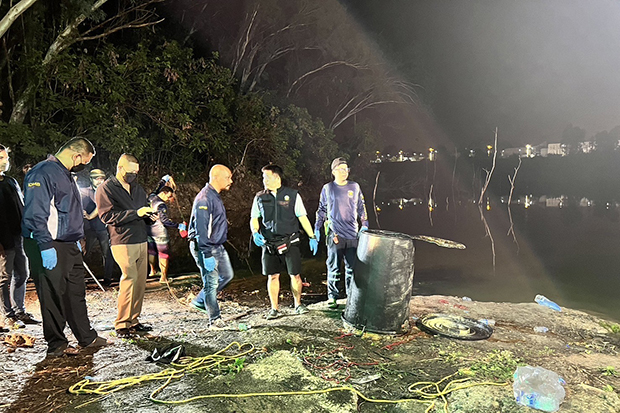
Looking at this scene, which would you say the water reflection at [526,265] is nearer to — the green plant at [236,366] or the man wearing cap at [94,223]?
the green plant at [236,366]

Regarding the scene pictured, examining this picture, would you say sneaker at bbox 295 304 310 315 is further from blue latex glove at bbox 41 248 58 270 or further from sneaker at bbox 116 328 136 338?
blue latex glove at bbox 41 248 58 270

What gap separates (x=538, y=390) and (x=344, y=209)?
11.3 feet

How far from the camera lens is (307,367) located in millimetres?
3889

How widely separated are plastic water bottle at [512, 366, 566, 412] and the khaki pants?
4.18 metres

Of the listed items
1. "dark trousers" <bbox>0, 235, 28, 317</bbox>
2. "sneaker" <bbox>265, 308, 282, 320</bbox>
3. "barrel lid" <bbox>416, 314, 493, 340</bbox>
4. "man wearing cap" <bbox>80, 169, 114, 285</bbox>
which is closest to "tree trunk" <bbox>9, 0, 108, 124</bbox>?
"man wearing cap" <bbox>80, 169, 114, 285</bbox>

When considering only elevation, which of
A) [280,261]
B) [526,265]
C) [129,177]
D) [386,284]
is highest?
[129,177]

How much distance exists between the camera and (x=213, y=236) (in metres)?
4.99

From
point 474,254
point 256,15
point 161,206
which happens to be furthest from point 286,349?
point 256,15

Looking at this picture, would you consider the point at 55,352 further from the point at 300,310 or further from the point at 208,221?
the point at 300,310

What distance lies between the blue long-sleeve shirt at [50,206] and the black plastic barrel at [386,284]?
10.6 ft

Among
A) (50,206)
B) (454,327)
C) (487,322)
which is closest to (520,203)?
(487,322)

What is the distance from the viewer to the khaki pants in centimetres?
477

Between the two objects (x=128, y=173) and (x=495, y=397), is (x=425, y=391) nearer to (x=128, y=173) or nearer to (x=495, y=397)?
(x=495, y=397)

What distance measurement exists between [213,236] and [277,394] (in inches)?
87.7
